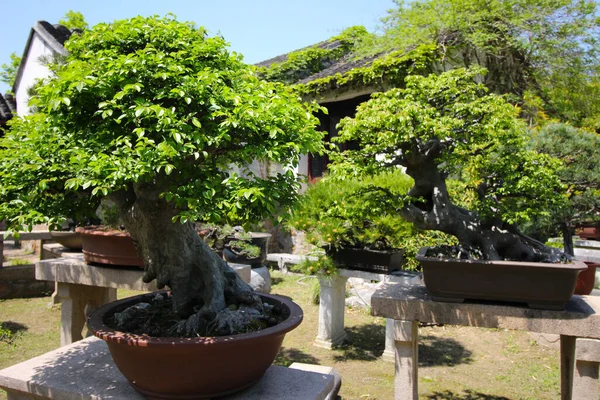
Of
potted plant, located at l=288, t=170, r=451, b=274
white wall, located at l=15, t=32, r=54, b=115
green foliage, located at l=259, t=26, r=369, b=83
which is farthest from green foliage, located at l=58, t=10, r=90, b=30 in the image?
potted plant, located at l=288, t=170, r=451, b=274

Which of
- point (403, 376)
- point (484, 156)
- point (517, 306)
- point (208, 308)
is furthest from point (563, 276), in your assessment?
point (208, 308)

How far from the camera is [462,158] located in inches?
97.4

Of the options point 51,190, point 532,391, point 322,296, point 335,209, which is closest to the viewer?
point 51,190

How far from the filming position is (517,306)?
7.03 ft

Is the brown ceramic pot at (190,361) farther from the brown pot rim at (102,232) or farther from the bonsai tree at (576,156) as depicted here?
the bonsai tree at (576,156)

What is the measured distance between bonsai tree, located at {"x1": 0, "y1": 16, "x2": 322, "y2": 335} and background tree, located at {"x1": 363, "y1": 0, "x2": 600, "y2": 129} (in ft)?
15.4

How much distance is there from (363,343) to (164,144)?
3688 mm

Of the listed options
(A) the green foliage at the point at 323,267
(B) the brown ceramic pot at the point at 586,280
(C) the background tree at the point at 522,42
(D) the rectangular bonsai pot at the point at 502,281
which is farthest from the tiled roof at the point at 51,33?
(B) the brown ceramic pot at the point at 586,280

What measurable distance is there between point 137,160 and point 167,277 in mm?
727

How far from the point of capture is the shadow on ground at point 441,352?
3992mm

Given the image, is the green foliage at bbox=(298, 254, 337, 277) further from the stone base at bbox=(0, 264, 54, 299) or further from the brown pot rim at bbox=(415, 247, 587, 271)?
the stone base at bbox=(0, 264, 54, 299)

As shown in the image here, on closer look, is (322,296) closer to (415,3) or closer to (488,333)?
(488,333)

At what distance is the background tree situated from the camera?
579 cm

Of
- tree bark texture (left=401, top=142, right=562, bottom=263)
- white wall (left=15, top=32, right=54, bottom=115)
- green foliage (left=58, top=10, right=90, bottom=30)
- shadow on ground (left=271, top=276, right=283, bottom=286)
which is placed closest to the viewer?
tree bark texture (left=401, top=142, right=562, bottom=263)
